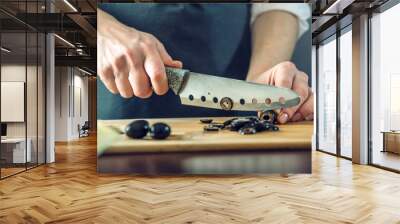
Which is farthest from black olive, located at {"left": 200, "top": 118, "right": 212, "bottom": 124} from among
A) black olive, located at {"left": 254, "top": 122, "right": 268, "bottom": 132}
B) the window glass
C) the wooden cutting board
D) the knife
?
the window glass

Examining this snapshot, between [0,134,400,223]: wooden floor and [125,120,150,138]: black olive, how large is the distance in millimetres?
726

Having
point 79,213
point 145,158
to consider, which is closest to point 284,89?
point 145,158

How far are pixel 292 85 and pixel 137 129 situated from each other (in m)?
2.67

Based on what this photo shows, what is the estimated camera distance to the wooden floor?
379 cm

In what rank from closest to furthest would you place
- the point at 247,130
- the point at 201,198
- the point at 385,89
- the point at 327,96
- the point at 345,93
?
the point at 201,198 < the point at 247,130 < the point at 385,89 < the point at 345,93 < the point at 327,96

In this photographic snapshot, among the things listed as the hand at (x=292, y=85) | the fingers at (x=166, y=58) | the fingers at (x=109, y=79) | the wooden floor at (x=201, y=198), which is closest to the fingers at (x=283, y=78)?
the hand at (x=292, y=85)

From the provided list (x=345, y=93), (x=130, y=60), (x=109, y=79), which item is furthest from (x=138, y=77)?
Result: (x=345, y=93)

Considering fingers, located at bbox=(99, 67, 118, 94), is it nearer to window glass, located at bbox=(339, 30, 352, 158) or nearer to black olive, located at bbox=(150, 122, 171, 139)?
black olive, located at bbox=(150, 122, 171, 139)

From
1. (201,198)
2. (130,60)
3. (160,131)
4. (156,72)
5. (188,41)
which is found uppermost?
(188,41)

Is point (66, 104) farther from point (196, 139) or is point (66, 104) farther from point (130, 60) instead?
point (196, 139)

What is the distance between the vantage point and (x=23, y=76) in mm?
6980

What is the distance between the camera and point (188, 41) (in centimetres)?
623

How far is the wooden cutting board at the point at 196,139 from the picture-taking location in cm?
606

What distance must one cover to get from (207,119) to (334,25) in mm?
3981
